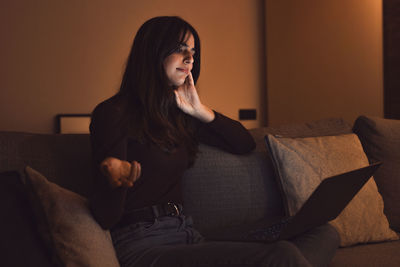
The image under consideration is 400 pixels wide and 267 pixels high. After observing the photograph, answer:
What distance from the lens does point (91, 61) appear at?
3.12 meters

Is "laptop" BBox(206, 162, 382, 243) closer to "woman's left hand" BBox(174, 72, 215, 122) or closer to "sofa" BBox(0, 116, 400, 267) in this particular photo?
"sofa" BBox(0, 116, 400, 267)

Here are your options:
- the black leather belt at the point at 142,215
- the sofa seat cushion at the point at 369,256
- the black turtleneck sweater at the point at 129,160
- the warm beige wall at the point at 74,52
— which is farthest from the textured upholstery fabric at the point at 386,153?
the warm beige wall at the point at 74,52

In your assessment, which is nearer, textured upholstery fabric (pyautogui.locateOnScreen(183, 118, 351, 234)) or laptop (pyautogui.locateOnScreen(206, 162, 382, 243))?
laptop (pyautogui.locateOnScreen(206, 162, 382, 243))

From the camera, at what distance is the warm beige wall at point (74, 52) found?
2.89 meters

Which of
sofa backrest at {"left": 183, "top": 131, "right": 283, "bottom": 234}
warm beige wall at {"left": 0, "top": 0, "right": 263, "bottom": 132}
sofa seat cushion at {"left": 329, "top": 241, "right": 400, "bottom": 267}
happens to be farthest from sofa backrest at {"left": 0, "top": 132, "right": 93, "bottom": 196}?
warm beige wall at {"left": 0, "top": 0, "right": 263, "bottom": 132}

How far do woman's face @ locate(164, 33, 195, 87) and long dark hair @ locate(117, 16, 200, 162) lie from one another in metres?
0.01

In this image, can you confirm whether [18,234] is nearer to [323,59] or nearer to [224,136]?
[224,136]

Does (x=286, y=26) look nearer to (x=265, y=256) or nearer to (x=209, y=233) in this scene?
(x=209, y=233)

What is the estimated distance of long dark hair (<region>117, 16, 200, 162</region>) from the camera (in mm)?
1543

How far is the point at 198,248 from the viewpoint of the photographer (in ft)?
3.91

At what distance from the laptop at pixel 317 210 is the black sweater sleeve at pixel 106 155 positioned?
36 centimetres

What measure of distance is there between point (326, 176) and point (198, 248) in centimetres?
74

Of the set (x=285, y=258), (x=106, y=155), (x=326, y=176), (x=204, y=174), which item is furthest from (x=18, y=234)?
(x=326, y=176)

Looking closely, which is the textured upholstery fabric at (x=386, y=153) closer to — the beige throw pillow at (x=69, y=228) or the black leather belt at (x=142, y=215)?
the black leather belt at (x=142, y=215)
